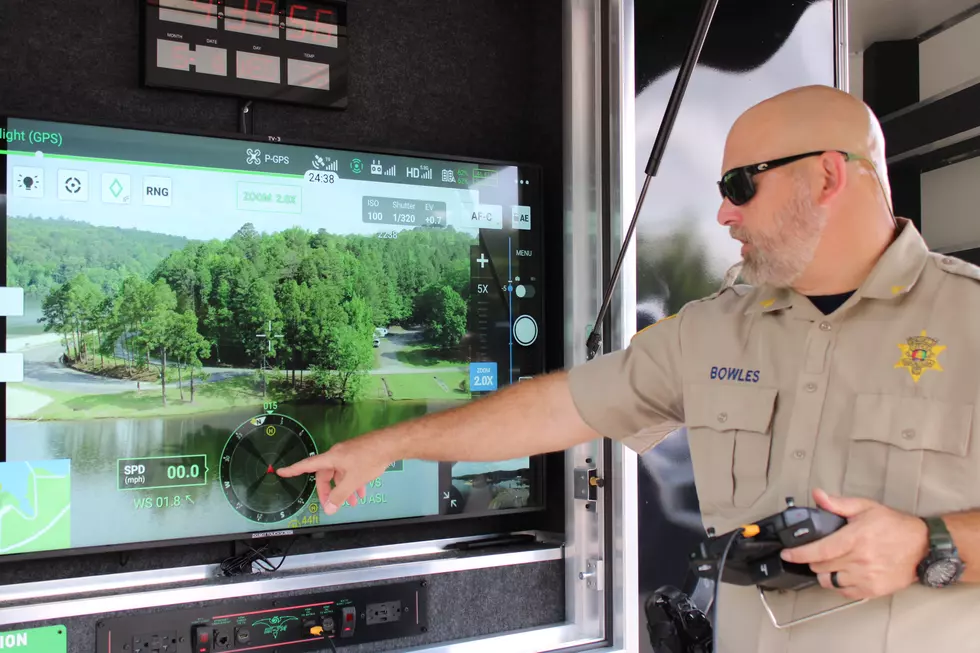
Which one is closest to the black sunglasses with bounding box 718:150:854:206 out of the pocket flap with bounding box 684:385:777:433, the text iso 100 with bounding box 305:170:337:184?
the pocket flap with bounding box 684:385:777:433

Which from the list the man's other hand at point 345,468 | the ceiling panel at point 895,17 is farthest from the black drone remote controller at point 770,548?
the ceiling panel at point 895,17

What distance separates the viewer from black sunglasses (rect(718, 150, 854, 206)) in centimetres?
116

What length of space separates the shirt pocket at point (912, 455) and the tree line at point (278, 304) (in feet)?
3.28

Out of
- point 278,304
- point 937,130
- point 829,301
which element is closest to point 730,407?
point 829,301

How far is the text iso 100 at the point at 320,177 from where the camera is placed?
5.80 feet

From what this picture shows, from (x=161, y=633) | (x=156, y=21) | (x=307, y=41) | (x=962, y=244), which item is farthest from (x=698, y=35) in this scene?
(x=962, y=244)

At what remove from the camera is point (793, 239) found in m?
1.15

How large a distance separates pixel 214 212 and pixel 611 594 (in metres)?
1.21

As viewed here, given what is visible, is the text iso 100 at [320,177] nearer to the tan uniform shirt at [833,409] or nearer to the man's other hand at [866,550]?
the tan uniform shirt at [833,409]

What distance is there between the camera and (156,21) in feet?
5.54

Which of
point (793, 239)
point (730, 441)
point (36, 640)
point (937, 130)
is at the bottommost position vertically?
Answer: point (36, 640)

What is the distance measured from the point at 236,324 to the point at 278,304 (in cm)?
9

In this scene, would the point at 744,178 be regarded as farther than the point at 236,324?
No
